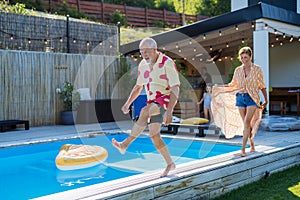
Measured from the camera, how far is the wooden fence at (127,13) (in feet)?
70.0

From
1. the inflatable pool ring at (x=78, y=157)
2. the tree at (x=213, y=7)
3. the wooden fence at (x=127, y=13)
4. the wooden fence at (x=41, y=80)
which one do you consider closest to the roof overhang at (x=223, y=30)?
the wooden fence at (x=41, y=80)

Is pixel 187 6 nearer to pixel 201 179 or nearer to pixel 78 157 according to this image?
pixel 78 157

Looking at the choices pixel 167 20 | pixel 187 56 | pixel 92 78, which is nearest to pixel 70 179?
pixel 92 78

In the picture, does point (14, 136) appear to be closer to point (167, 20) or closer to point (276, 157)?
point (276, 157)

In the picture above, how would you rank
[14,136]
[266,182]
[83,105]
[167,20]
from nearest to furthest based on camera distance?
[266,182], [14,136], [83,105], [167,20]

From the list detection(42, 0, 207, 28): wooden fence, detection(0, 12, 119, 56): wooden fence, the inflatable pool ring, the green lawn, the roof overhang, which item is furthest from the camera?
detection(42, 0, 207, 28): wooden fence

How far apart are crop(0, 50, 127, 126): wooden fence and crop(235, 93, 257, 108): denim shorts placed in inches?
264

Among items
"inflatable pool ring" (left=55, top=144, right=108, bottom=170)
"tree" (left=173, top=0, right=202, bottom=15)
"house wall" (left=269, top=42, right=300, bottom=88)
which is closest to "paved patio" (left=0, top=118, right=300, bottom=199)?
"inflatable pool ring" (left=55, top=144, right=108, bottom=170)

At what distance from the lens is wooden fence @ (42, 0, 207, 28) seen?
21.3m

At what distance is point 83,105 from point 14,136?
9.11 feet

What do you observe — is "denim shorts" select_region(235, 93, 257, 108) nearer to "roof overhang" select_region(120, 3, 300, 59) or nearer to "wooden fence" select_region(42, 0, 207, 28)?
"roof overhang" select_region(120, 3, 300, 59)

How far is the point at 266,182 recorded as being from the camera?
3859mm

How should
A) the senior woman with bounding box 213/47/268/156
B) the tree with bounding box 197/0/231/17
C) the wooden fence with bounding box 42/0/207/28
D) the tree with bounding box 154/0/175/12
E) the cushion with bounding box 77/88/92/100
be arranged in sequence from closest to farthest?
1. the senior woman with bounding box 213/47/268/156
2. the cushion with bounding box 77/88/92/100
3. the wooden fence with bounding box 42/0/207/28
4. the tree with bounding box 197/0/231/17
5. the tree with bounding box 154/0/175/12

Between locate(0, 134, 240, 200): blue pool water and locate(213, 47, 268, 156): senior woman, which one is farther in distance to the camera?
locate(0, 134, 240, 200): blue pool water
